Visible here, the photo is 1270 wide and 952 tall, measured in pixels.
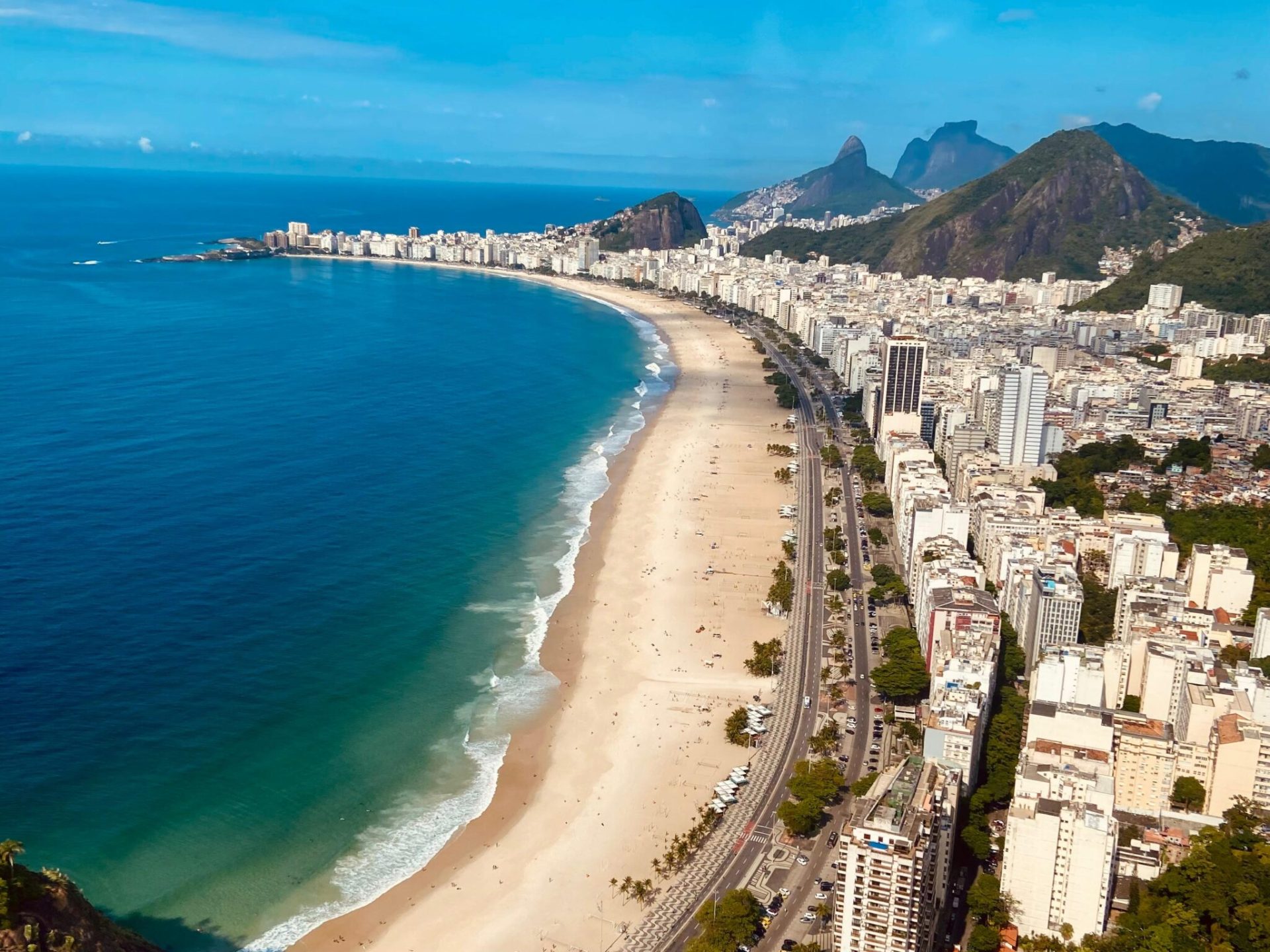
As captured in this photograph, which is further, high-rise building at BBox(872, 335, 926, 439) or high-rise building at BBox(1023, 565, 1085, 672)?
high-rise building at BBox(872, 335, 926, 439)

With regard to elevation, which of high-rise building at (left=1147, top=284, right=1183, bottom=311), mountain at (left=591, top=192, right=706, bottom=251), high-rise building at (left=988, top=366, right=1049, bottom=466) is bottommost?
high-rise building at (left=988, top=366, right=1049, bottom=466)

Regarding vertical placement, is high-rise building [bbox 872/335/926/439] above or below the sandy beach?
above

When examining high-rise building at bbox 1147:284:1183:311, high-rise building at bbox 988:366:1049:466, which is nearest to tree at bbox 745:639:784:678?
high-rise building at bbox 988:366:1049:466

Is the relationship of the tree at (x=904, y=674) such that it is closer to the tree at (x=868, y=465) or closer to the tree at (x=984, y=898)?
the tree at (x=984, y=898)

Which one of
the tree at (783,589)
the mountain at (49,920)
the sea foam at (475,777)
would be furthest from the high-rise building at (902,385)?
the mountain at (49,920)

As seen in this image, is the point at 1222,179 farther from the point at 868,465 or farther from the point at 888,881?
the point at 888,881

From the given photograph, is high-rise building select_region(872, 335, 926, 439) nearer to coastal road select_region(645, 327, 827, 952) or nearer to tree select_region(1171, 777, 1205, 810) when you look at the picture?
coastal road select_region(645, 327, 827, 952)

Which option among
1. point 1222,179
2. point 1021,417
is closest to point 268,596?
point 1021,417

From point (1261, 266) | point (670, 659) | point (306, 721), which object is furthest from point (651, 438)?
point (1261, 266)
